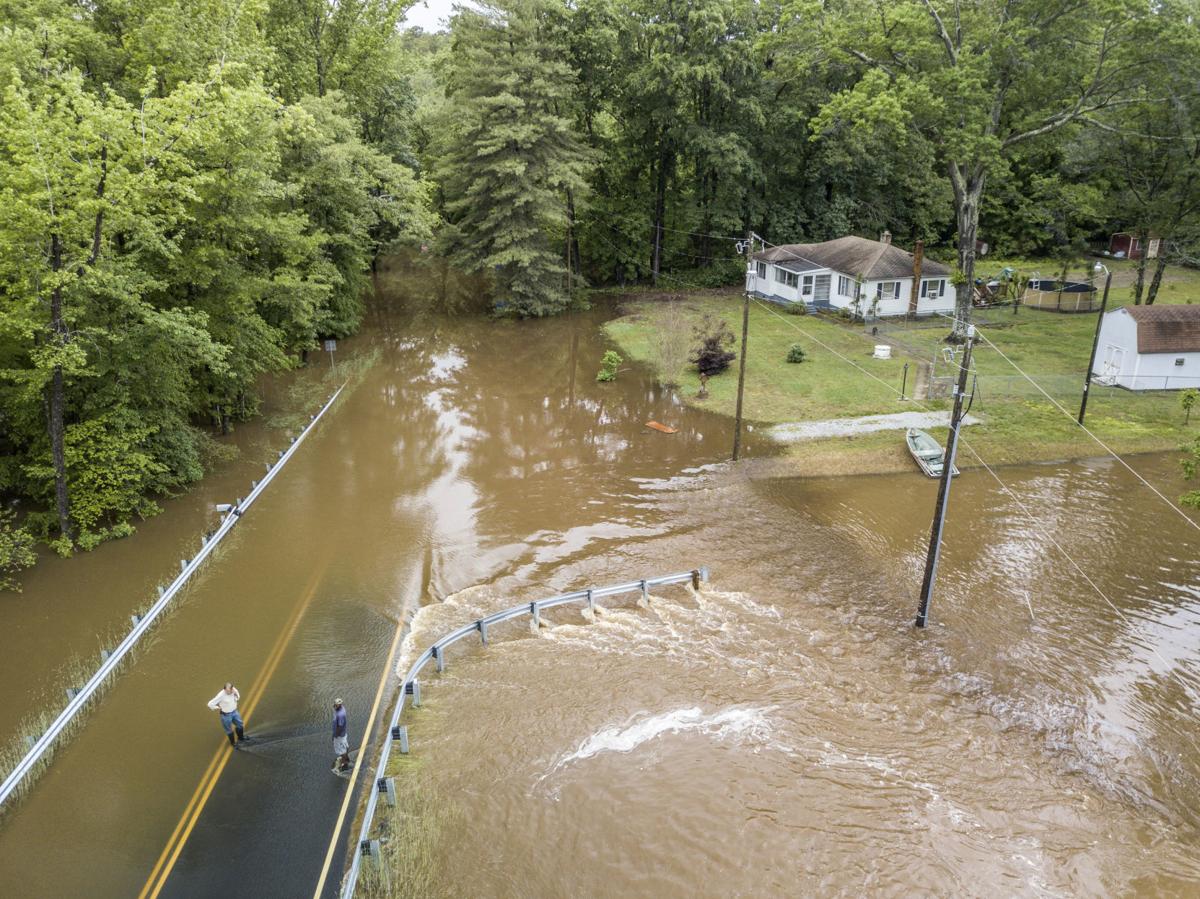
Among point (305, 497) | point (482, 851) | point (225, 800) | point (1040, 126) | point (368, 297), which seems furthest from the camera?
point (368, 297)

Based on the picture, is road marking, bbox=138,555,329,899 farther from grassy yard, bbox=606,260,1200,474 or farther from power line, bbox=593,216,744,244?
power line, bbox=593,216,744,244

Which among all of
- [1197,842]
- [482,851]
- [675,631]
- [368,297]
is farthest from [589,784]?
[368,297]

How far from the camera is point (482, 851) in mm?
10914

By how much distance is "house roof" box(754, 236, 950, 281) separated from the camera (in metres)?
40.2

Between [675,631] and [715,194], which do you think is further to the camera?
[715,194]

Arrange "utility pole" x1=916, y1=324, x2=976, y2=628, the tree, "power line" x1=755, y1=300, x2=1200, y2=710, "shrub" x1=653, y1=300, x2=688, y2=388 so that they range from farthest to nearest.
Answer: "shrub" x1=653, y1=300, x2=688, y2=388
the tree
"power line" x1=755, y1=300, x2=1200, y2=710
"utility pole" x1=916, y1=324, x2=976, y2=628

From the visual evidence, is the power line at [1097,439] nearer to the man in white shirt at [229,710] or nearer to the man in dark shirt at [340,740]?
the man in dark shirt at [340,740]

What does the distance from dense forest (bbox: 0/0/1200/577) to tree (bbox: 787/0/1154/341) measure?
0.15 m

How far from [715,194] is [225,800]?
47.5 metres

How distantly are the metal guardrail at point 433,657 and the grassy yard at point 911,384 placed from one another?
9388 mm

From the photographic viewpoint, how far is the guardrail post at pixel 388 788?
1132 cm

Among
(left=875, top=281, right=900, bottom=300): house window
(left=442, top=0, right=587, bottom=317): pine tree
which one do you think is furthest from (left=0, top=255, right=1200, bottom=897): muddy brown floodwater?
(left=442, top=0, right=587, bottom=317): pine tree

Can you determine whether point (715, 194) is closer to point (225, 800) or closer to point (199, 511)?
point (199, 511)

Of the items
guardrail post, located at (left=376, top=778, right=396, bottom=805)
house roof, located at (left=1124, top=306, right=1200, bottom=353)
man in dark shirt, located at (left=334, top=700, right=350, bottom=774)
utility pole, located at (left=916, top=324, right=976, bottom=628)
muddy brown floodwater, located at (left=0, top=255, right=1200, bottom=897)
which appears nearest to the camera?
muddy brown floodwater, located at (left=0, top=255, right=1200, bottom=897)
